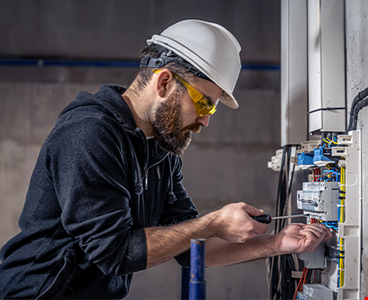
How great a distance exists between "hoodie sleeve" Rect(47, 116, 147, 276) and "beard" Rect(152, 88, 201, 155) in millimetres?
241

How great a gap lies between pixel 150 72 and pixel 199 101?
0.20 meters

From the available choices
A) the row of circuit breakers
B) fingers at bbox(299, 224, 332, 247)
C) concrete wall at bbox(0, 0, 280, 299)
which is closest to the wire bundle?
the row of circuit breakers

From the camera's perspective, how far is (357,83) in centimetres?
111

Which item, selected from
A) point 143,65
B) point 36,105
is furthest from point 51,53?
point 143,65

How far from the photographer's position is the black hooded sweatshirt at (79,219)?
81 cm

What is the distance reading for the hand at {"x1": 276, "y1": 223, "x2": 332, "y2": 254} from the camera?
41.1 inches

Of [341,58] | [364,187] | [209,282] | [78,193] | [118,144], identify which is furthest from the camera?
[209,282]

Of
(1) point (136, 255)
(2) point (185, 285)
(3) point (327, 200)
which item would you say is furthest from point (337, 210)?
(2) point (185, 285)

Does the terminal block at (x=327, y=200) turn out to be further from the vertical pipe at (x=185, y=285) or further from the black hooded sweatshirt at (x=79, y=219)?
the vertical pipe at (x=185, y=285)

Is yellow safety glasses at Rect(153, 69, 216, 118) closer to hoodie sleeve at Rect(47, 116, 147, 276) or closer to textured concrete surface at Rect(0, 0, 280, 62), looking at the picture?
hoodie sleeve at Rect(47, 116, 147, 276)

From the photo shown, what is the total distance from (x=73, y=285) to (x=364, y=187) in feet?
3.15

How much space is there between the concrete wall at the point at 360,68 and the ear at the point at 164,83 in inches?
25.8

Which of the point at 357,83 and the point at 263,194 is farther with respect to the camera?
the point at 263,194

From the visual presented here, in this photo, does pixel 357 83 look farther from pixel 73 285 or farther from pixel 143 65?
pixel 73 285
